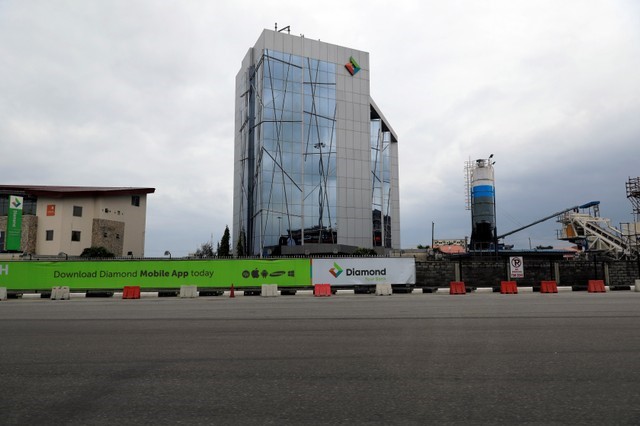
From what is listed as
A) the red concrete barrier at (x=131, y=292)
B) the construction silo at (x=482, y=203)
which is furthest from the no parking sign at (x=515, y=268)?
the construction silo at (x=482, y=203)

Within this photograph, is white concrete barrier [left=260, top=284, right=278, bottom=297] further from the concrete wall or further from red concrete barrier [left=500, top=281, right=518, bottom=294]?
red concrete barrier [left=500, top=281, right=518, bottom=294]

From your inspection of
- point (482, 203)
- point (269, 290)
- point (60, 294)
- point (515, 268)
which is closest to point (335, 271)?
point (269, 290)

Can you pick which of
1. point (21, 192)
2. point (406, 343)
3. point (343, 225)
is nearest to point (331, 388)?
point (406, 343)

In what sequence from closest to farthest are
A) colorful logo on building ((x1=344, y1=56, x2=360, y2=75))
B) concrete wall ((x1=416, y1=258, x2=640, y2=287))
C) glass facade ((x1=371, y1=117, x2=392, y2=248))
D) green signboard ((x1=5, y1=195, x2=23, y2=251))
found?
concrete wall ((x1=416, y1=258, x2=640, y2=287)) < green signboard ((x1=5, y1=195, x2=23, y2=251)) < colorful logo on building ((x1=344, y1=56, x2=360, y2=75)) < glass facade ((x1=371, y1=117, x2=392, y2=248))

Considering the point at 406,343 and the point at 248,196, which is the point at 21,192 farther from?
the point at 406,343

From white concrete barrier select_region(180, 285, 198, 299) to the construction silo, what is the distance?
56.6 metres

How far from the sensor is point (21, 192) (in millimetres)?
54969

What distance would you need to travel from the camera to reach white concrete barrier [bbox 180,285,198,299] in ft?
77.8

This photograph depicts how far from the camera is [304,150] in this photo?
55.7 meters

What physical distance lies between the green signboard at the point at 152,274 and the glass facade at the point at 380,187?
36797 mm

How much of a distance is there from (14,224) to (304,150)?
1313 inches

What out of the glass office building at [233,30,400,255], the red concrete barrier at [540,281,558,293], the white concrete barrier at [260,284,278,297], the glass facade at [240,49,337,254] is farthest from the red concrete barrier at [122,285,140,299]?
the glass facade at [240,49,337,254]

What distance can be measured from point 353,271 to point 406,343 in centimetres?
1750

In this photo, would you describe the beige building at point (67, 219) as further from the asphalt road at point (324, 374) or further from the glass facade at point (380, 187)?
the asphalt road at point (324, 374)
